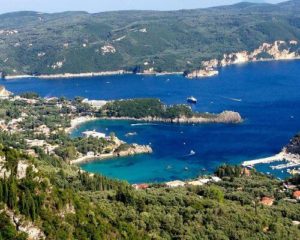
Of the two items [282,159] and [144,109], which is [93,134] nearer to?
[144,109]

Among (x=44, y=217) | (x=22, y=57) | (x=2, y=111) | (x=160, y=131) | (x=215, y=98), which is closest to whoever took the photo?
(x=44, y=217)

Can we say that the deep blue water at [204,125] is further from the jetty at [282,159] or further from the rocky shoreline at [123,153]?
the jetty at [282,159]

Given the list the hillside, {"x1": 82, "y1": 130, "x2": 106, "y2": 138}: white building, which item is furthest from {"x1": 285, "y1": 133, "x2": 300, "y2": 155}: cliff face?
the hillside

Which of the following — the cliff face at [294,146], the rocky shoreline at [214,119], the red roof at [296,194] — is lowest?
the rocky shoreline at [214,119]

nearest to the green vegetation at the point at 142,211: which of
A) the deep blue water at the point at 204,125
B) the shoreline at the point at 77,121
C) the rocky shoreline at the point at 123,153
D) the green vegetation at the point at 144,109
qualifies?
the deep blue water at the point at 204,125

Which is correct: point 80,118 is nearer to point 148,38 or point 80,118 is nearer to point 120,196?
point 120,196

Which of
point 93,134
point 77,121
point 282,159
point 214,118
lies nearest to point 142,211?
point 282,159

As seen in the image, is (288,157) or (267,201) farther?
(288,157)

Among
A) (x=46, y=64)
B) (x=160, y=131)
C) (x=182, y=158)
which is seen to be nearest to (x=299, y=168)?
(x=182, y=158)

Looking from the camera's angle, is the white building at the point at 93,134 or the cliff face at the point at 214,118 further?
the cliff face at the point at 214,118
